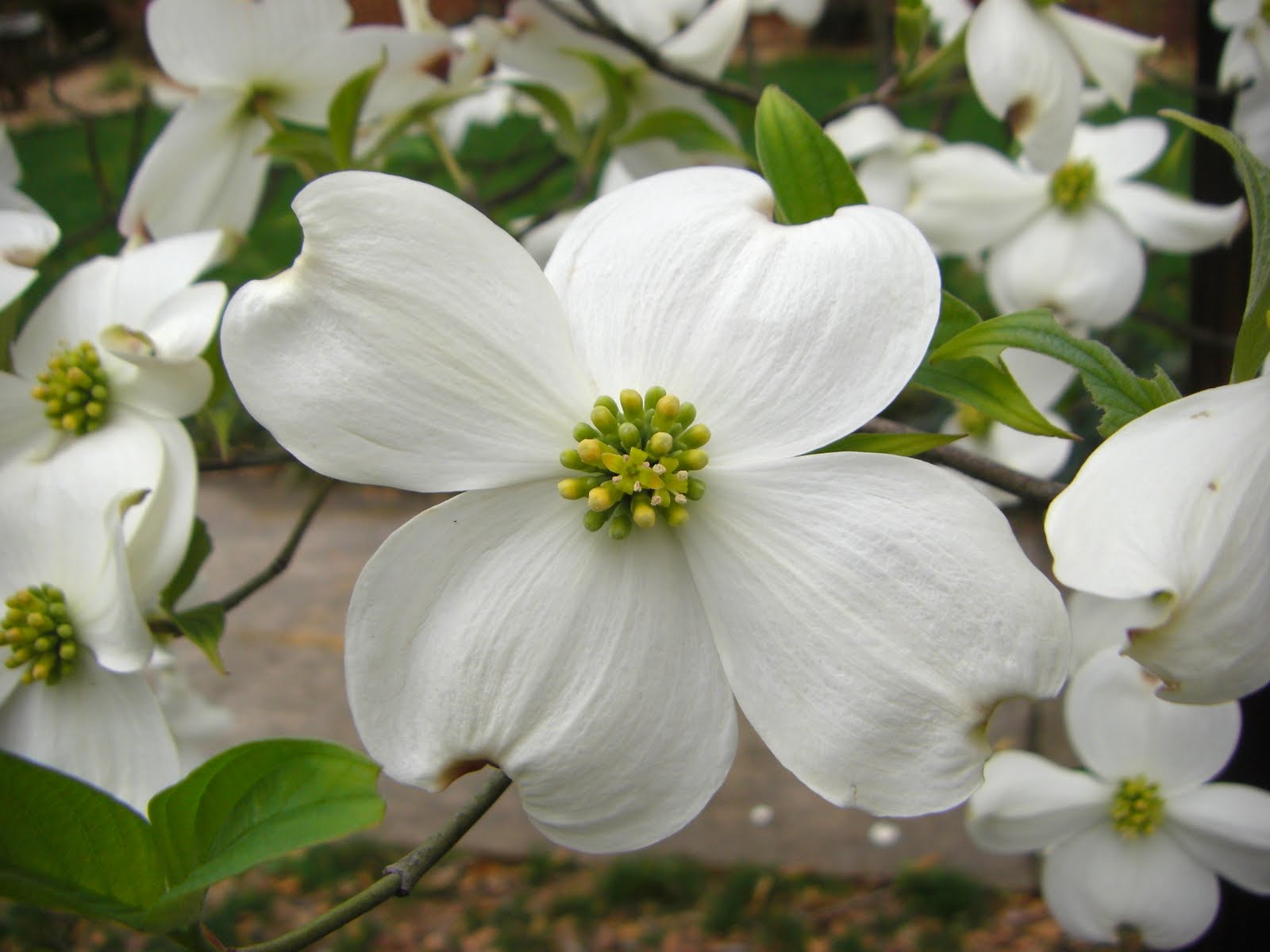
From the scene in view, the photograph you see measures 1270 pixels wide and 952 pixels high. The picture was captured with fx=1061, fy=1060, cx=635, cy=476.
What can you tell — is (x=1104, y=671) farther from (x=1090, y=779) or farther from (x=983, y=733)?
(x=983, y=733)

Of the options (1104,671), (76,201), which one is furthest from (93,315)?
(76,201)

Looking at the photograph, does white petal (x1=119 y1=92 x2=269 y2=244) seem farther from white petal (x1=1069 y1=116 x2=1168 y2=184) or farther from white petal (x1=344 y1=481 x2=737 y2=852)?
white petal (x1=1069 y1=116 x2=1168 y2=184)

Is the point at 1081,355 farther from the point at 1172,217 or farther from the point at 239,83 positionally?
the point at 1172,217

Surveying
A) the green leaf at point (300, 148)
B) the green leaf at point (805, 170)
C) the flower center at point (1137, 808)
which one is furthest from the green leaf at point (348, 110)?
the flower center at point (1137, 808)

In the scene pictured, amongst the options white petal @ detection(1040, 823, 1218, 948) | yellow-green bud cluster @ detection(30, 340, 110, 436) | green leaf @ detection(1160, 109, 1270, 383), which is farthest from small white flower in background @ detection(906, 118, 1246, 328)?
yellow-green bud cluster @ detection(30, 340, 110, 436)

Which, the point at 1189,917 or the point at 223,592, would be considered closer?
the point at 1189,917

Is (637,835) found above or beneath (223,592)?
above
